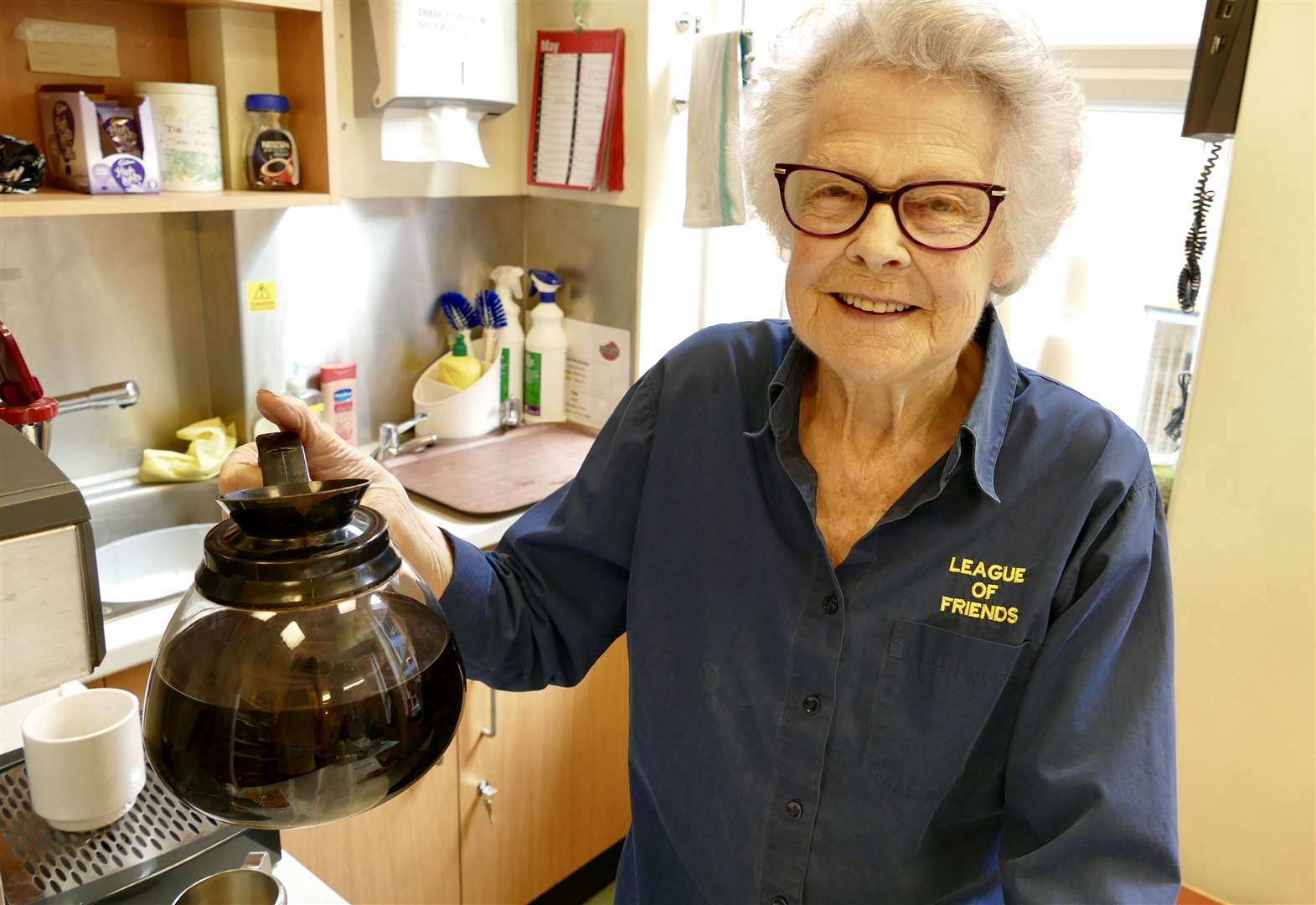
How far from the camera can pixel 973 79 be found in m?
0.93

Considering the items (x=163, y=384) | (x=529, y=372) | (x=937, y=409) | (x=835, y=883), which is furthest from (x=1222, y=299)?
(x=163, y=384)

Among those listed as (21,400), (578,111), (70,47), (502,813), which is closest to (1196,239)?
(578,111)

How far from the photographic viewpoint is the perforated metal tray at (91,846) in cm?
83

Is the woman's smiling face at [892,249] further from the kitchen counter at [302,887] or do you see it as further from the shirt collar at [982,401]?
the kitchen counter at [302,887]

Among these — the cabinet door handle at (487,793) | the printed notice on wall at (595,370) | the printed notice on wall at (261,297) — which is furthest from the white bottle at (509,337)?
the cabinet door handle at (487,793)

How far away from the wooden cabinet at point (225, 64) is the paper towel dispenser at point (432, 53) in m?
0.20

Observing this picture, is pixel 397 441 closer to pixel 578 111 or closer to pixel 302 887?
pixel 578 111

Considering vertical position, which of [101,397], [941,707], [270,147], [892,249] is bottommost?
[941,707]

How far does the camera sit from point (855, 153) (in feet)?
3.11

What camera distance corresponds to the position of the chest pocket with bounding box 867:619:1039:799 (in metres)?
0.96

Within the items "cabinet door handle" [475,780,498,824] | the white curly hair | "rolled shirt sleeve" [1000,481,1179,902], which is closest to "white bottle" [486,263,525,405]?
"cabinet door handle" [475,780,498,824]

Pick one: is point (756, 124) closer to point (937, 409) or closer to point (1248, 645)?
point (937, 409)

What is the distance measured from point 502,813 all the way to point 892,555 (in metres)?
1.32

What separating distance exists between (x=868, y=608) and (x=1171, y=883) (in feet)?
1.09
